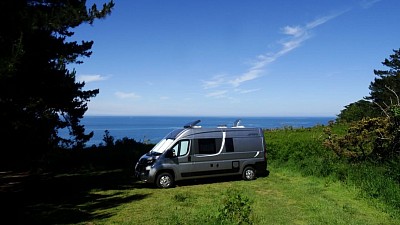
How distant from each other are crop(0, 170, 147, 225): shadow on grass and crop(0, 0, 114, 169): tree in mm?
1520

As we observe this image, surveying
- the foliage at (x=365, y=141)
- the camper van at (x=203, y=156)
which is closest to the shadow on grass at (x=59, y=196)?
the camper van at (x=203, y=156)

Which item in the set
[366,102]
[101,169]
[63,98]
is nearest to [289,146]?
[101,169]

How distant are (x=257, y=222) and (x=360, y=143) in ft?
30.7

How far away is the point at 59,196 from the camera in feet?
42.1

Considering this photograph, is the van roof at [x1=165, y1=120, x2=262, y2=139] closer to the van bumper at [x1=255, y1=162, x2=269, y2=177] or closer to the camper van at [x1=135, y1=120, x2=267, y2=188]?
the camper van at [x1=135, y1=120, x2=267, y2=188]

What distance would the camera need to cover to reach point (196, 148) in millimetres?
14594

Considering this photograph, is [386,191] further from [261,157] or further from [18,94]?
[18,94]

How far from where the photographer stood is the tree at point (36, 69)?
10.8m

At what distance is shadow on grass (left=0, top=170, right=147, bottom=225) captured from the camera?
10.0 metres

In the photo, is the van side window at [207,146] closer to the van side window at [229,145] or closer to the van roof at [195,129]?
the van roof at [195,129]

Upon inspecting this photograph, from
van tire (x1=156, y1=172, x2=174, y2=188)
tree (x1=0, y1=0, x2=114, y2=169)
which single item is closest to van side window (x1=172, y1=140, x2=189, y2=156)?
van tire (x1=156, y1=172, x2=174, y2=188)

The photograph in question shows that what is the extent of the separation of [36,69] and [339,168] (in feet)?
40.9

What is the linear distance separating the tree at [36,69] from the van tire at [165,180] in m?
5.13

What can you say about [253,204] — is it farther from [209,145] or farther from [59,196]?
[59,196]
